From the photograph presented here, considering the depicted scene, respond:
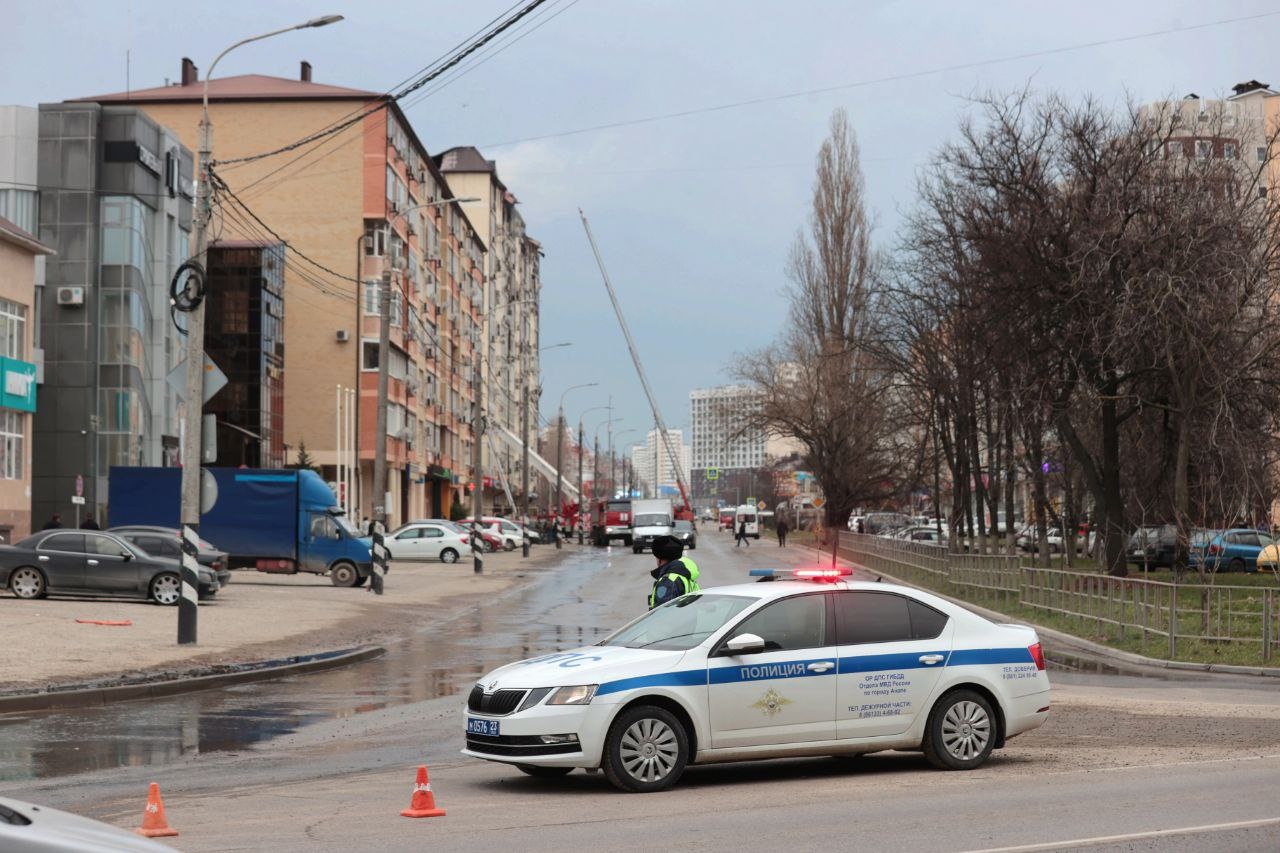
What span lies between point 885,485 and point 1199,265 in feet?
147

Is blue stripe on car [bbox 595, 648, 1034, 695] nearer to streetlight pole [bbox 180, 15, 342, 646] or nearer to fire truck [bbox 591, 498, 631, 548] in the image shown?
streetlight pole [bbox 180, 15, 342, 646]

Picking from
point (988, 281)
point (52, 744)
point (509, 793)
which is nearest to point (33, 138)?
point (988, 281)

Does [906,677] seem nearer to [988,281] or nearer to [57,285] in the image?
[988,281]

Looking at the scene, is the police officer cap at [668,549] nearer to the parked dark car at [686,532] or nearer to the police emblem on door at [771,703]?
the police emblem on door at [771,703]

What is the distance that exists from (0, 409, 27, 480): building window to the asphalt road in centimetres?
3496

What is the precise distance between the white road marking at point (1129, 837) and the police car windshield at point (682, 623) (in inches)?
120

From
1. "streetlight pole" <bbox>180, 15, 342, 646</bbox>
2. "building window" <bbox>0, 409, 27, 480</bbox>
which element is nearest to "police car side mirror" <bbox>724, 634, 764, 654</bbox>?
"streetlight pole" <bbox>180, 15, 342, 646</bbox>

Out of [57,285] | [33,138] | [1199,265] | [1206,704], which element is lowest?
[1206,704]

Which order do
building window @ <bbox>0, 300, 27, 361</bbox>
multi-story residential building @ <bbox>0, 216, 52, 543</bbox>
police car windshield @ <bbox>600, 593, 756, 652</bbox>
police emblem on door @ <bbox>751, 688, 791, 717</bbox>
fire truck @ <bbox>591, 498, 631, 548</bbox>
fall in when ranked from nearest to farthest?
police emblem on door @ <bbox>751, 688, 791, 717</bbox> < police car windshield @ <bbox>600, 593, 756, 652</bbox> < multi-story residential building @ <bbox>0, 216, 52, 543</bbox> < building window @ <bbox>0, 300, 27, 361</bbox> < fire truck @ <bbox>591, 498, 631, 548</bbox>

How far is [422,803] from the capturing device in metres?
9.20

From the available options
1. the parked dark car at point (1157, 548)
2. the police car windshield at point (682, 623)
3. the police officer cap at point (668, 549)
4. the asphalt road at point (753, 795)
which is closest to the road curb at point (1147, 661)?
the police officer cap at point (668, 549)

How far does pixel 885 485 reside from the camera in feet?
251

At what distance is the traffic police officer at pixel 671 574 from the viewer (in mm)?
13023

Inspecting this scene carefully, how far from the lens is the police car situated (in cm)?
995
